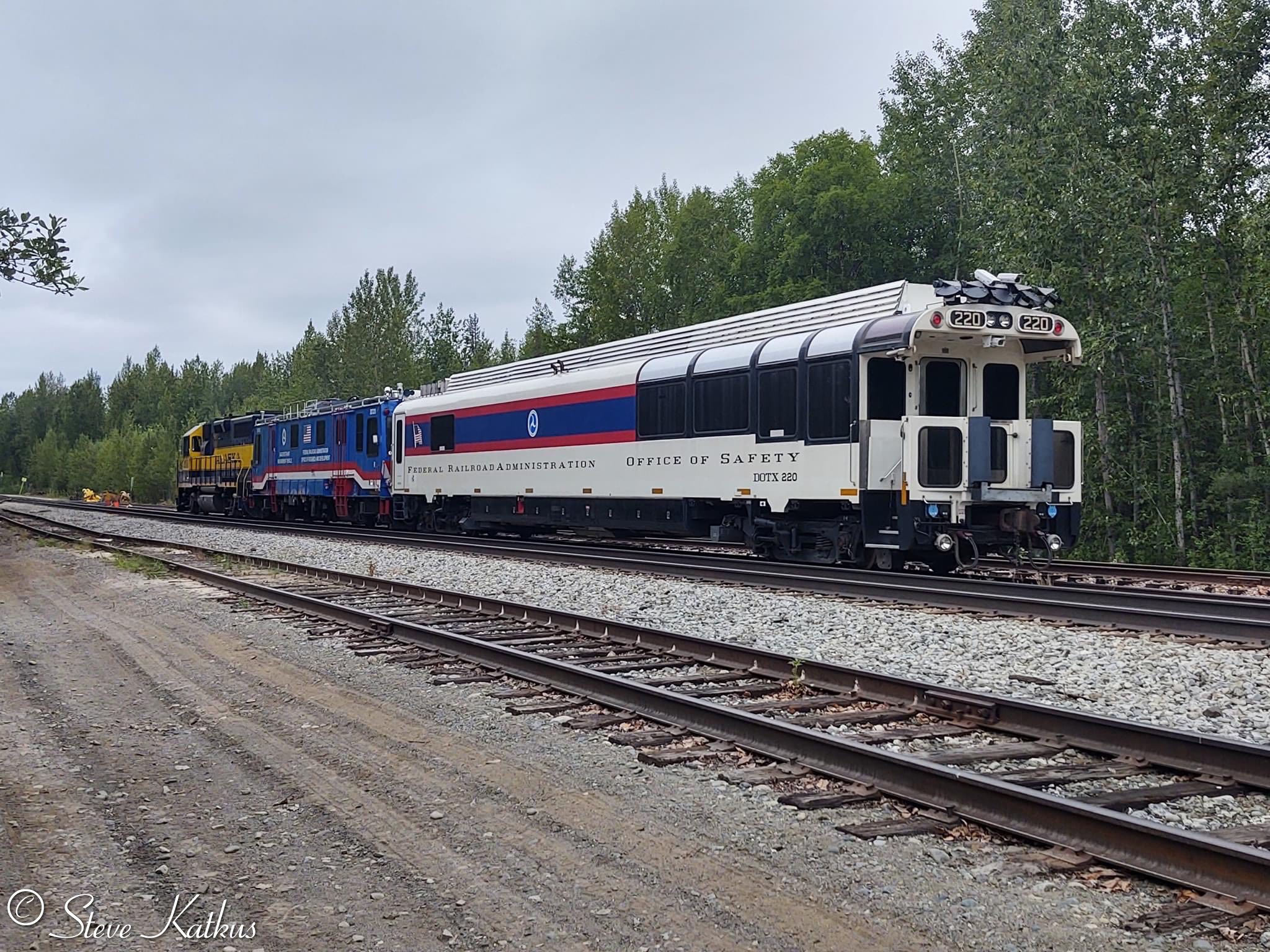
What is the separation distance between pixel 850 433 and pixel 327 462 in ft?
66.7

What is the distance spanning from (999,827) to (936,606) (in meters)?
7.18

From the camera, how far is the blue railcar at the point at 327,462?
2842 cm

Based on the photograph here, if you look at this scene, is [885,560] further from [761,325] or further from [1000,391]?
[761,325]

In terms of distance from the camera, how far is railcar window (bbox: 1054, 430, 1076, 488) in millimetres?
14609

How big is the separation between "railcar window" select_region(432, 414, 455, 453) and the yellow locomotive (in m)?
13.4

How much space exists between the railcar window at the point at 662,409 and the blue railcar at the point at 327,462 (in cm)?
1093

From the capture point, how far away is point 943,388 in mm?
14797

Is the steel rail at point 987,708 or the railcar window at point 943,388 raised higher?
the railcar window at point 943,388

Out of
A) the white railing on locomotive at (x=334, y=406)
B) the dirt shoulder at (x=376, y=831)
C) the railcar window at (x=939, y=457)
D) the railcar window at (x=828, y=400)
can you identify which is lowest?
the dirt shoulder at (x=376, y=831)

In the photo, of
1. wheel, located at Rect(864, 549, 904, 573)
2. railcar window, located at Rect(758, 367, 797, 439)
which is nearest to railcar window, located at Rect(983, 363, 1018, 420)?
wheel, located at Rect(864, 549, 904, 573)

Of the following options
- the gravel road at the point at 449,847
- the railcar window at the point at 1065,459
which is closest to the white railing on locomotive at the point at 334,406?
the railcar window at the point at 1065,459

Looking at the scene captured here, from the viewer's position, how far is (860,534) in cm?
1469

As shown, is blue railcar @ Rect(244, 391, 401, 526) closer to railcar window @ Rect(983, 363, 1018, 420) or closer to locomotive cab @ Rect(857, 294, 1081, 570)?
locomotive cab @ Rect(857, 294, 1081, 570)

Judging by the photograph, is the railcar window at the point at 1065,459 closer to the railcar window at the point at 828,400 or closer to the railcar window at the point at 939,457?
the railcar window at the point at 939,457
